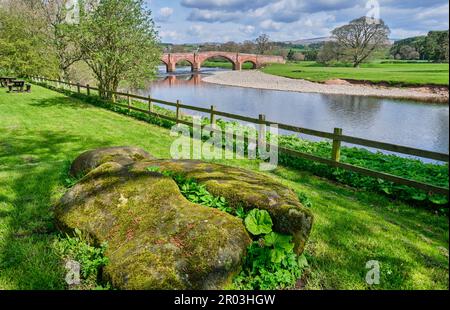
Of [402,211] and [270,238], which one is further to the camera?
[402,211]

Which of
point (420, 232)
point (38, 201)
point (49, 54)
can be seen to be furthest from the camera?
point (49, 54)

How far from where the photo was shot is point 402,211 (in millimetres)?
6090

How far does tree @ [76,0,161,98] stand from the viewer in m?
18.3

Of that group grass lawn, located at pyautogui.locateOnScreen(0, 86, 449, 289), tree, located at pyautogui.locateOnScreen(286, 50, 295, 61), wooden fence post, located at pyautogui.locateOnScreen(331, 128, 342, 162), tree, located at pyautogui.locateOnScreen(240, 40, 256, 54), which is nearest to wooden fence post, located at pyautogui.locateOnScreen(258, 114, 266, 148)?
grass lawn, located at pyautogui.locateOnScreen(0, 86, 449, 289)

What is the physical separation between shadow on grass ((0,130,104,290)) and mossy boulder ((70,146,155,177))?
46 cm

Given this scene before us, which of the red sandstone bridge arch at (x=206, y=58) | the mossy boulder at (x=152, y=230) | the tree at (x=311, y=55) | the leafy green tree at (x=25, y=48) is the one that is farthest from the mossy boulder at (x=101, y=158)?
the tree at (x=311, y=55)

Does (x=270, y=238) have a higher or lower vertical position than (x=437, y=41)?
lower

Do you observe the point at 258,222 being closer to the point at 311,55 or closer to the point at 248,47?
the point at 311,55

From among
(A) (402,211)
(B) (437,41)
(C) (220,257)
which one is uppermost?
(B) (437,41)

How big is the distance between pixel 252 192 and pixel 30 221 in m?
3.40

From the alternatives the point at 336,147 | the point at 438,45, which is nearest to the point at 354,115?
the point at 336,147
